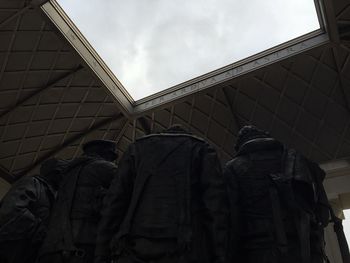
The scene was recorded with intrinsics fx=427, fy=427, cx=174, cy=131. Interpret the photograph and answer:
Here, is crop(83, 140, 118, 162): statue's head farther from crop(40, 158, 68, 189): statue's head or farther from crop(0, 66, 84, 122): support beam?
crop(0, 66, 84, 122): support beam

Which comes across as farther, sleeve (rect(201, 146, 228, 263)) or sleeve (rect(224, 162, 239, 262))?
sleeve (rect(224, 162, 239, 262))

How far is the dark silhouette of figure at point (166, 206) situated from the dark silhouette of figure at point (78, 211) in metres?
0.48

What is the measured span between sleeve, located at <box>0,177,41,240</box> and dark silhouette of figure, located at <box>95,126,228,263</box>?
1.27m

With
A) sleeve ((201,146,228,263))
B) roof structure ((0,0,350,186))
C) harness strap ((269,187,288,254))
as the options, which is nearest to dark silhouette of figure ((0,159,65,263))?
sleeve ((201,146,228,263))

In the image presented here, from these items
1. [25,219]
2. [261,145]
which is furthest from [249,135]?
[25,219]

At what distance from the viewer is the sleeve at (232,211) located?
4100 mm

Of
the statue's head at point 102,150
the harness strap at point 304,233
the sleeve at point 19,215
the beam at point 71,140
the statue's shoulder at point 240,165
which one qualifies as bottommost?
the harness strap at point 304,233

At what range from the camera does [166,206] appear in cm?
377

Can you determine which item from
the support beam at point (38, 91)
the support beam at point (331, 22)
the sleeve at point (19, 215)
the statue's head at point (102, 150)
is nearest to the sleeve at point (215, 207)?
the statue's head at point (102, 150)

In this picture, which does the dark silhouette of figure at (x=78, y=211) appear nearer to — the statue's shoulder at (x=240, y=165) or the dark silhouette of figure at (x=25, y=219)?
the dark silhouette of figure at (x=25, y=219)

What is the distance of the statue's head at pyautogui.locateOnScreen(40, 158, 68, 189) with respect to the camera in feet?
18.2

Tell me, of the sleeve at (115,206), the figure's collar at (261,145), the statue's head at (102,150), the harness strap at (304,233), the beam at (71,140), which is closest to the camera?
the sleeve at (115,206)

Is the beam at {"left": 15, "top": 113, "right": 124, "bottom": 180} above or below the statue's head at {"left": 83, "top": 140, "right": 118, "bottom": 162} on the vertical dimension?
above

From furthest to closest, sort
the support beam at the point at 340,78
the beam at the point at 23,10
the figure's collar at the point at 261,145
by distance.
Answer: the support beam at the point at 340,78, the beam at the point at 23,10, the figure's collar at the point at 261,145
